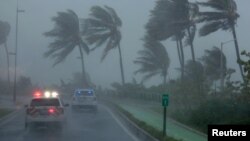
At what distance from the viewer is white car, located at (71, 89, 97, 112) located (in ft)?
149

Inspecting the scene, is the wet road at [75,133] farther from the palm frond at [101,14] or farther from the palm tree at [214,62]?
the palm frond at [101,14]

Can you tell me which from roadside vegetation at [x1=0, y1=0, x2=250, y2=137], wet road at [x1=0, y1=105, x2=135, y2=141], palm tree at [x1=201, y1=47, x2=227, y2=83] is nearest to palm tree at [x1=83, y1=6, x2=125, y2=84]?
roadside vegetation at [x1=0, y1=0, x2=250, y2=137]

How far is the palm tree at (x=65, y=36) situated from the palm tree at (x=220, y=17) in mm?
30784

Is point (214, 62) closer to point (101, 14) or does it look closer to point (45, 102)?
point (101, 14)

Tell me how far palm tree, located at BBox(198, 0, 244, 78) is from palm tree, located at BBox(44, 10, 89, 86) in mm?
30784

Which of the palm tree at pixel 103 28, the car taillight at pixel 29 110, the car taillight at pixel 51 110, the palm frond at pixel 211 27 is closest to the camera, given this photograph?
the car taillight at pixel 29 110

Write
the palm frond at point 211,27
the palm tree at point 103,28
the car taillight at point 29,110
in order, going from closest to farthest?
the car taillight at point 29,110 < the palm frond at point 211,27 < the palm tree at point 103,28

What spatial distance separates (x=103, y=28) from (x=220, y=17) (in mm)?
26365

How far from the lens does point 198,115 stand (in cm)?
3069

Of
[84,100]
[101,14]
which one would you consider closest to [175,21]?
[84,100]

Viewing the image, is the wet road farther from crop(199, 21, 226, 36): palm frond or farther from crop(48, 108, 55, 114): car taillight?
crop(199, 21, 226, 36): palm frond

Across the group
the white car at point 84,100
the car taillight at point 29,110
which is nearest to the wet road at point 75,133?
the car taillight at point 29,110

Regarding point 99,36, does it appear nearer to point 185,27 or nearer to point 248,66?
point 185,27

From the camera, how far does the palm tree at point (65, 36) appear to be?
252ft
